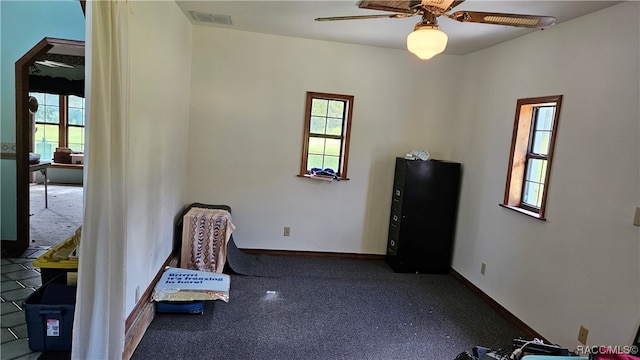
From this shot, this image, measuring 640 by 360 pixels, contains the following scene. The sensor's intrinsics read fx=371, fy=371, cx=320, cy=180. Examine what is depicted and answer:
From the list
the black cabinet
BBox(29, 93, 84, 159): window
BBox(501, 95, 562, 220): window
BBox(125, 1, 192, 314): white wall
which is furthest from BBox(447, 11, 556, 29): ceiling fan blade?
BBox(29, 93, 84, 159): window

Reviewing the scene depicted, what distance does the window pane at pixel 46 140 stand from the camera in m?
8.21

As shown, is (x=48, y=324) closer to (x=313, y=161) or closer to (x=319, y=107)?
(x=313, y=161)

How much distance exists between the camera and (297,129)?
444 centimetres

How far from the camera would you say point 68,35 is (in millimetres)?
3666

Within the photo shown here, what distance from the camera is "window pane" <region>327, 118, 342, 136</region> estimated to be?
4.54 m

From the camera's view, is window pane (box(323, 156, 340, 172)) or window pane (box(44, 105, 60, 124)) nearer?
window pane (box(323, 156, 340, 172))

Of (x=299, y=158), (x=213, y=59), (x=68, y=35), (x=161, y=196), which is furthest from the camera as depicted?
(x=299, y=158)

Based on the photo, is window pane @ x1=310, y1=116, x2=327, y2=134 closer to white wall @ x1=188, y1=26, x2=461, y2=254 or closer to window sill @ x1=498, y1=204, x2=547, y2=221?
white wall @ x1=188, y1=26, x2=461, y2=254

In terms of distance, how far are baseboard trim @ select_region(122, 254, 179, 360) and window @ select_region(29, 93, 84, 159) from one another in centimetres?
700

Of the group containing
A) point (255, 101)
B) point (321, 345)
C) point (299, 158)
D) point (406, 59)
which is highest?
point (406, 59)

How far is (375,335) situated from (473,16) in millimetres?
2355

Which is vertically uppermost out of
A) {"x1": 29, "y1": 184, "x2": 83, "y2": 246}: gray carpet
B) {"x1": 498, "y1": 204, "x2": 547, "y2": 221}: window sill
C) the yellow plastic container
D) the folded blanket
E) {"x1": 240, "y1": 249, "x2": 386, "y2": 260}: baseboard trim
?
{"x1": 498, "y1": 204, "x2": 547, "y2": 221}: window sill

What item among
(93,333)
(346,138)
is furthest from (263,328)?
(346,138)

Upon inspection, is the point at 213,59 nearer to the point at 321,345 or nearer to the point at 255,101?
the point at 255,101
